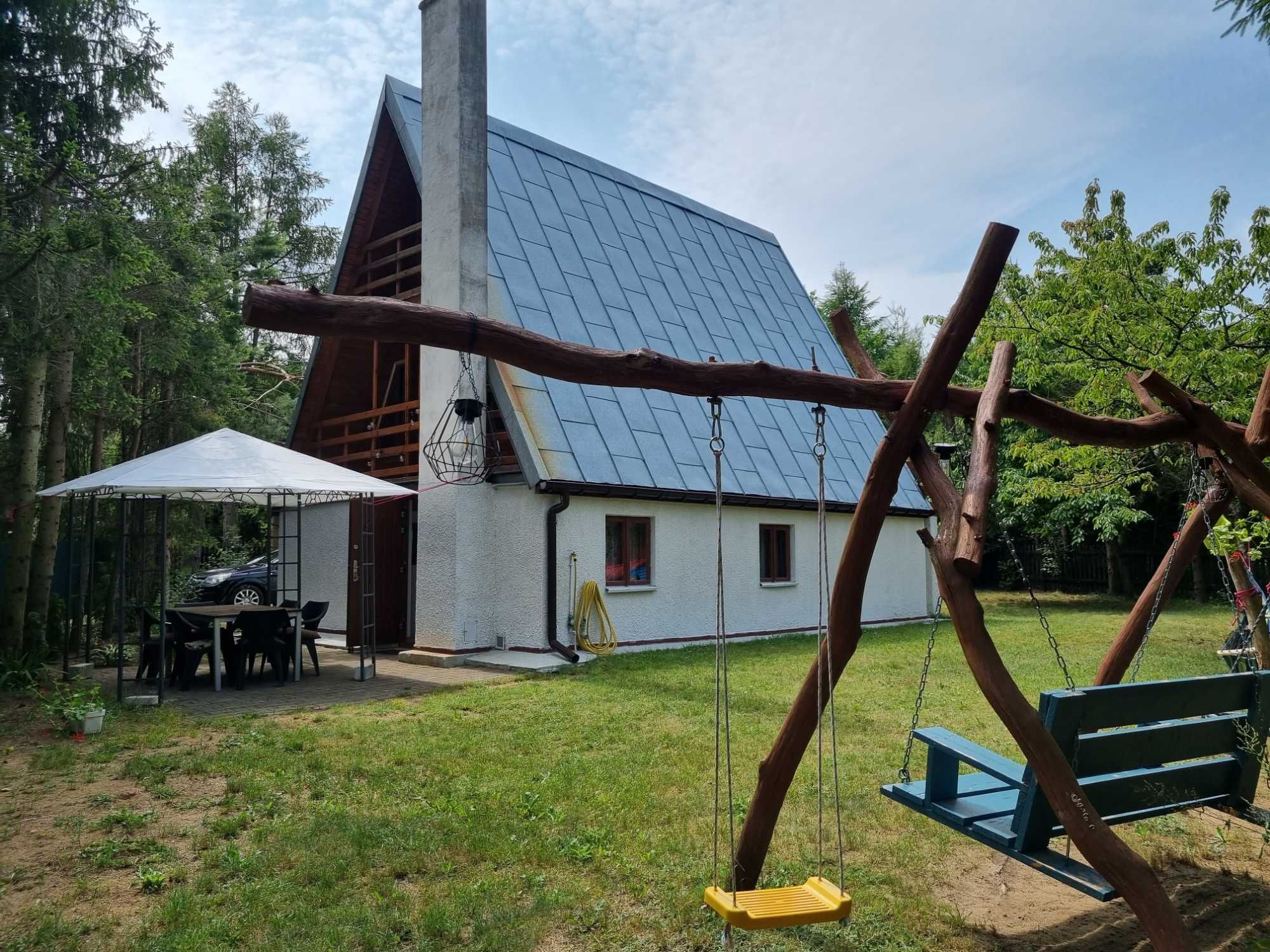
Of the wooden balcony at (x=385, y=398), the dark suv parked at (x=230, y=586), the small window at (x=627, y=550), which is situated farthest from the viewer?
the dark suv parked at (x=230, y=586)

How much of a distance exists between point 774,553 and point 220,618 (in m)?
8.50

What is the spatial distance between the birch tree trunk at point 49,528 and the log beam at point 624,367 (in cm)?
903

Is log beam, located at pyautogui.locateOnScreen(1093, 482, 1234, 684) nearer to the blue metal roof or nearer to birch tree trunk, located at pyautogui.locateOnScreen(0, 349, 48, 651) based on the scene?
the blue metal roof

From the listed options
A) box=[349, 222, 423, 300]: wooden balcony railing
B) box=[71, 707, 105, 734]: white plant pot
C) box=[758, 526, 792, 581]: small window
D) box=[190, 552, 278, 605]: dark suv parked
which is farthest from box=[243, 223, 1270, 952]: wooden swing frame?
A: box=[190, 552, 278, 605]: dark suv parked

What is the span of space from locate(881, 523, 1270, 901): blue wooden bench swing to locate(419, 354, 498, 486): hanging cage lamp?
8.44m

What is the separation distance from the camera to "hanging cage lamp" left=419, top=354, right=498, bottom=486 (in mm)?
11758

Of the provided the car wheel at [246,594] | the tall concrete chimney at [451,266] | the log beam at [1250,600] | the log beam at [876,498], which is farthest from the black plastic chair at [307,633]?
the car wheel at [246,594]

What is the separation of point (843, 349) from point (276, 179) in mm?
29413

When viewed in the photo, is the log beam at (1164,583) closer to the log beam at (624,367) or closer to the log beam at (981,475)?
the log beam at (624,367)

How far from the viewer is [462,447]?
1191 cm

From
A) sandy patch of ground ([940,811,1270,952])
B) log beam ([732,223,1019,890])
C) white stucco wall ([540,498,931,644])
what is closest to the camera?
sandy patch of ground ([940,811,1270,952])

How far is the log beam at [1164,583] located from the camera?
15.9 feet

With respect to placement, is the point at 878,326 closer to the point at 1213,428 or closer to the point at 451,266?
the point at 451,266

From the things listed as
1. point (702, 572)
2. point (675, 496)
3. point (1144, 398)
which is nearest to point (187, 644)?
point (675, 496)
